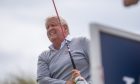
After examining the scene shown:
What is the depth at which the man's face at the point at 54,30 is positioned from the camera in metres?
5.14

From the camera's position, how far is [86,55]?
16.3 feet

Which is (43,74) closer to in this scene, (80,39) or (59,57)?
(59,57)

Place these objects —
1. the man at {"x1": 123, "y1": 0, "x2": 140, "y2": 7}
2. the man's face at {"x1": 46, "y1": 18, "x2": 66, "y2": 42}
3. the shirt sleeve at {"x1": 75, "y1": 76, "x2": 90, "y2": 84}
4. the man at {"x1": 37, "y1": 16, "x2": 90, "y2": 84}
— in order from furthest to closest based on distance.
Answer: the man's face at {"x1": 46, "y1": 18, "x2": 66, "y2": 42}, the man at {"x1": 37, "y1": 16, "x2": 90, "y2": 84}, the shirt sleeve at {"x1": 75, "y1": 76, "x2": 90, "y2": 84}, the man at {"x1": 123, "y1": 0, "x2": 140, "y2": 7}

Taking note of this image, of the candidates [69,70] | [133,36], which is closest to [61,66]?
[69,70]

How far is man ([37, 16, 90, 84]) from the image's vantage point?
4898mm

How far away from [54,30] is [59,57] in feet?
1.07

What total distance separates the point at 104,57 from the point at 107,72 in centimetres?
5

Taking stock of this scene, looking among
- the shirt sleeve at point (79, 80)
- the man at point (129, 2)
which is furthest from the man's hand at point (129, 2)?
the shirt sleeve at point (79, 80)

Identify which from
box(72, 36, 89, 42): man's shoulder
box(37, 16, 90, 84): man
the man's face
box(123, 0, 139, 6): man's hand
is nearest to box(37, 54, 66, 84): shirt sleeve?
box(37, 16, 90, 84): man

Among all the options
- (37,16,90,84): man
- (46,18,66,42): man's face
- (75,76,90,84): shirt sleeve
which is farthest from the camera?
(46,18,66,42): man's face

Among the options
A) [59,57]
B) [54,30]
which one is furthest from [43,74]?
[54,30]

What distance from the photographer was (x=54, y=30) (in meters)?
5.20

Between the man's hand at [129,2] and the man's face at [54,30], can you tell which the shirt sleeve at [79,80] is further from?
the man's hand at [129,2]

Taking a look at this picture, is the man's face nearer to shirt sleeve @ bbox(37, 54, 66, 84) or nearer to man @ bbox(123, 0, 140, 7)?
shirt sleeve @ bbox(37, 54, 66, 84)
